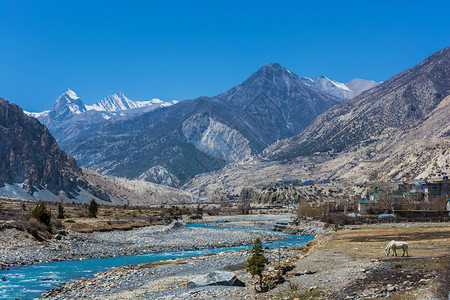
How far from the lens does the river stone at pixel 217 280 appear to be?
34375mm

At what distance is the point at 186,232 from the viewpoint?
107438 millimetres

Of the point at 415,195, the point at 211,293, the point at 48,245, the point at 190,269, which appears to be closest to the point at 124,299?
the point at 211,293

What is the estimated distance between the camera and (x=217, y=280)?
34.8 meters

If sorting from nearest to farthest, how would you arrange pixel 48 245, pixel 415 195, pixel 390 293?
pixel 390 293, pixel 48 245, pixel 415 195

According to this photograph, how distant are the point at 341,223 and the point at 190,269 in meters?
73.6

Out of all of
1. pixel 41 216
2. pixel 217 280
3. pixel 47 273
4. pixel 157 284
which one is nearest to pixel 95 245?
pixel 41 216

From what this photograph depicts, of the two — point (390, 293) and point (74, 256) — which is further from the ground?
point (390, 293)

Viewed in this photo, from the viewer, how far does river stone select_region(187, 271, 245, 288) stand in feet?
113

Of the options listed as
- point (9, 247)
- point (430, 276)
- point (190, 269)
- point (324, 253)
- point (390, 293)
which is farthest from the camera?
point (9, 247)

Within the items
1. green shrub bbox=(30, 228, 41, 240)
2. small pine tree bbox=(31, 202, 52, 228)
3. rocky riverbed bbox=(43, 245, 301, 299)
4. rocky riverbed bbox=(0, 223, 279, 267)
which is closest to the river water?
rocky riverbed bbox=(43, 245, 301, 299)

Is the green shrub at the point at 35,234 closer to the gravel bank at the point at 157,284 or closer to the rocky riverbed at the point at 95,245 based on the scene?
the rocky riverbed at the point at 95,245

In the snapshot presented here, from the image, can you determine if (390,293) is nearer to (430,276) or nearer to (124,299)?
(430,276)

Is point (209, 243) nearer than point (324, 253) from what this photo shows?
No

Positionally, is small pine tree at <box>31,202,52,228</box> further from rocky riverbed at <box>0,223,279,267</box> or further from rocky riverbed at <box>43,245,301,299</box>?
rocky riverbed at <box>43,245,301,299</box>
